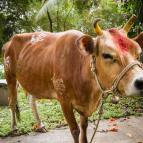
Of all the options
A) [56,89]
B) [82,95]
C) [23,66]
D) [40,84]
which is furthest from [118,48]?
[23,66]

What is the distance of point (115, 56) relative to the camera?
3.88 metres

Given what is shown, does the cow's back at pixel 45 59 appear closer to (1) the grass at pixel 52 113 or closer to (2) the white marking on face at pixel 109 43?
(2) the white marking on face at pixel 109 43

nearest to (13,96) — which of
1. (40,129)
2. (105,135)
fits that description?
(40,129)

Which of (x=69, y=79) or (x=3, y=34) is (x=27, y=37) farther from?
(x=3, y=34)

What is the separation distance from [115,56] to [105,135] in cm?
273

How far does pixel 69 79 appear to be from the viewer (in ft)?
16.4

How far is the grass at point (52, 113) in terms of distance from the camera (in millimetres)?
7133

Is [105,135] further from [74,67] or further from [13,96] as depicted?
[74,67]

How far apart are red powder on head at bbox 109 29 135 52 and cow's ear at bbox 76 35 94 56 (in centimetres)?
24

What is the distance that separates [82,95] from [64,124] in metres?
2.39

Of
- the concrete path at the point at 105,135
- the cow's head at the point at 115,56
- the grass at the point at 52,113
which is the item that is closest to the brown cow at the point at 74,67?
the cow's head at the point at 115,56

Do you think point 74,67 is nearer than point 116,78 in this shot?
No

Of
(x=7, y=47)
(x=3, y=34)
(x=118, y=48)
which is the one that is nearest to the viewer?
(x=118, y=48)

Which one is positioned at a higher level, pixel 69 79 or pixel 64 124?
pixel 69 79
